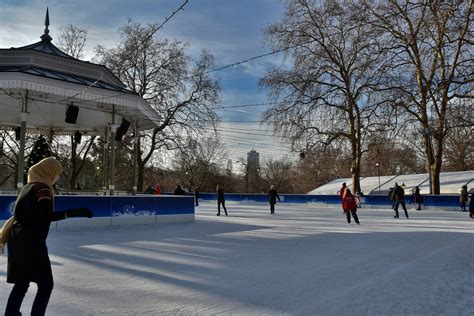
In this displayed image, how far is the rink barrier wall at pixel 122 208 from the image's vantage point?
41.1ft

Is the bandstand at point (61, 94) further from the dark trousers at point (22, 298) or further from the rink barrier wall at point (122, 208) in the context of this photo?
the dark trousers at point (22, 298)

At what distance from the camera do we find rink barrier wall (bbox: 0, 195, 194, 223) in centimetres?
1252

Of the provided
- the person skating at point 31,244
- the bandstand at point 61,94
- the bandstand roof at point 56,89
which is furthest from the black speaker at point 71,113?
the person skating at point 31,244

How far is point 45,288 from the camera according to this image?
3.70 meters

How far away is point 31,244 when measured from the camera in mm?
3598

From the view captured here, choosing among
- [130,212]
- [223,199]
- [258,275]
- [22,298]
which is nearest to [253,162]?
[223,199]

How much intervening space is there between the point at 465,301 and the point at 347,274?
72.6 inches

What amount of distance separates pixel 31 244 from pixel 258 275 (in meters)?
3.80

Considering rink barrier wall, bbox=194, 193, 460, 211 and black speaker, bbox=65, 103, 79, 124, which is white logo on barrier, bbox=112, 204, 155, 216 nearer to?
black speaker, bbox=65, 103, 79, 124

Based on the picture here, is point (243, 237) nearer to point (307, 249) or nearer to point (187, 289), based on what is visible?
point (307, 249)

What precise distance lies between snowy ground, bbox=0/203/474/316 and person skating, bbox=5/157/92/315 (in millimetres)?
1001

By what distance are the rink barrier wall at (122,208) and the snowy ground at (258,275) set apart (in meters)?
1.37

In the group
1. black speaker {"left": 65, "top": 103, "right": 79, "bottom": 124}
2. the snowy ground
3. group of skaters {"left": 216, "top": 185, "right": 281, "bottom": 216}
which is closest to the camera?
the snowy ground

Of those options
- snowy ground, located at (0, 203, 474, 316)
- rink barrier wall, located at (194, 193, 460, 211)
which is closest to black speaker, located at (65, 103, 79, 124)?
snowy ground, located at (0, 203, 474, 316)
